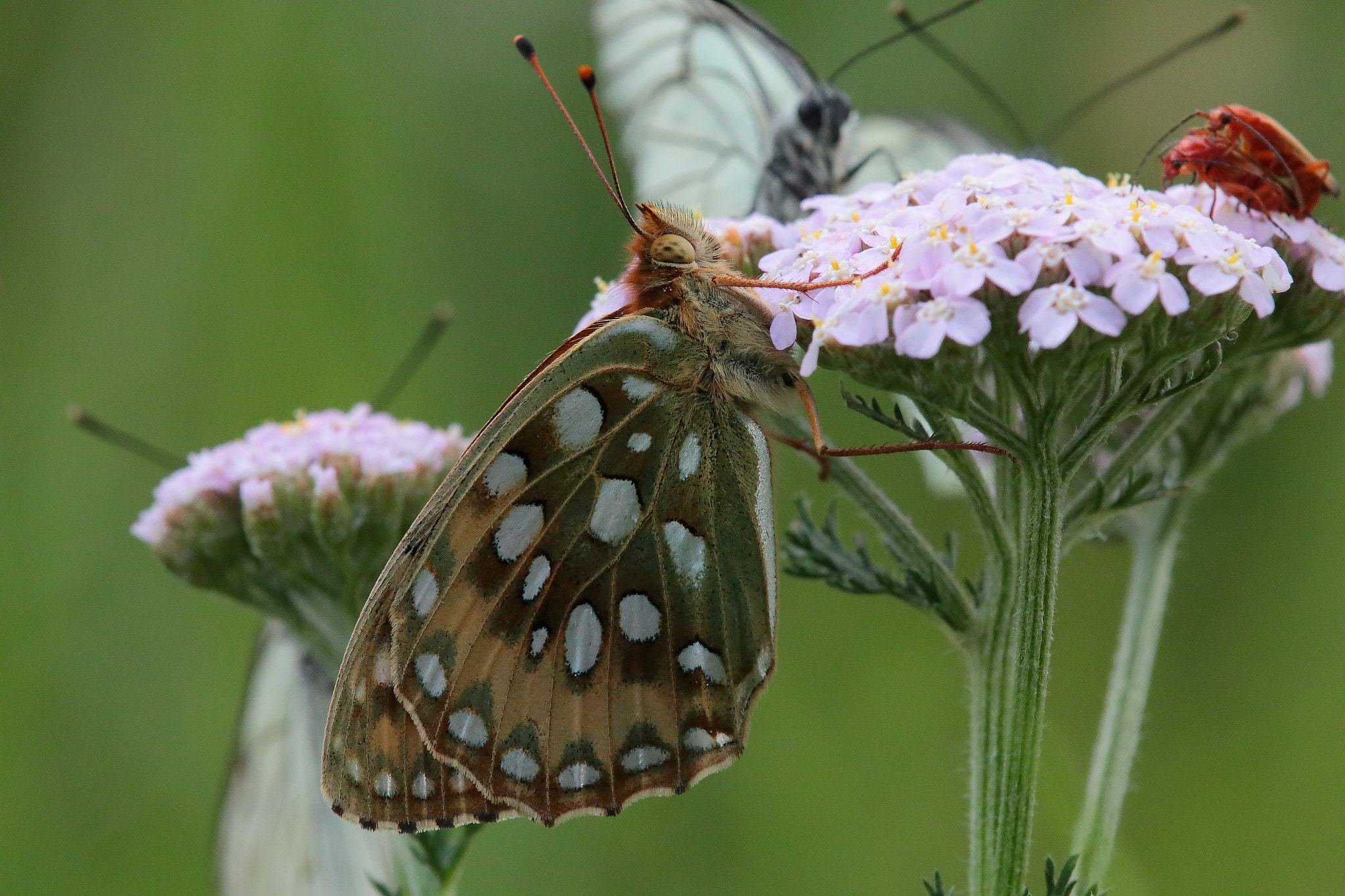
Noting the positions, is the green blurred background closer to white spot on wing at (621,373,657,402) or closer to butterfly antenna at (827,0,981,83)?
butterfly antenna at (827,0,981,83)

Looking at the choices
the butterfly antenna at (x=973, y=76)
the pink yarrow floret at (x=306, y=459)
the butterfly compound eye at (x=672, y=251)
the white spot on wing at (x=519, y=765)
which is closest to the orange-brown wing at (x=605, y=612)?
the white spot on wing at (x=519, y=765)

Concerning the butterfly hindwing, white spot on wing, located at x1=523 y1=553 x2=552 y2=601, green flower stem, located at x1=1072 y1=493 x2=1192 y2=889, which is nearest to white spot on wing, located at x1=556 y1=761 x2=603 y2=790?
the butterfly hindwing

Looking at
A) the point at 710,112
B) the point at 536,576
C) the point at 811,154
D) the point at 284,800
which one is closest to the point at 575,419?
the point at 536,576

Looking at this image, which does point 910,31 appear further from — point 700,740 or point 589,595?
point 700,740

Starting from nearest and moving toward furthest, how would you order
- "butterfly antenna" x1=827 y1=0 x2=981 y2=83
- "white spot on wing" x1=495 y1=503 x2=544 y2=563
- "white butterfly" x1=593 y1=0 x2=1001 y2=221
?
"white spot on wing" x1=495 y1=503 x2=544 y2=563 < "butterfly antenna" x1=827 y1=0 x2=981 y2=83 < "white butterfly" x1=593 y1=0 x2=1001 y2=221

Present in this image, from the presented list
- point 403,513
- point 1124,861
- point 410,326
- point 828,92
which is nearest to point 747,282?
point 403,513

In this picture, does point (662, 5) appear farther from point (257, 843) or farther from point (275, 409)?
point (257, 843)

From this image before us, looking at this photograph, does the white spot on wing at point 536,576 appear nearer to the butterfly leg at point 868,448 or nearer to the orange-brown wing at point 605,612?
the orange-brown wing at point 605,612
